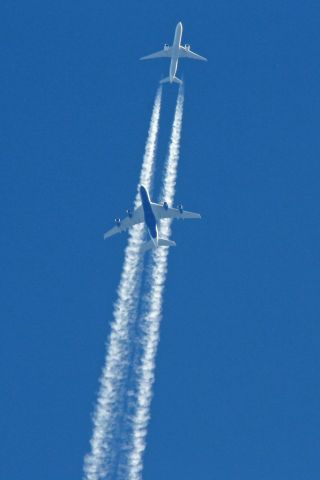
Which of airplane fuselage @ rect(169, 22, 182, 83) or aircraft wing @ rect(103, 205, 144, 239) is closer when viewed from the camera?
→ aircraft wing @ rect(103, 205, 144, 239)

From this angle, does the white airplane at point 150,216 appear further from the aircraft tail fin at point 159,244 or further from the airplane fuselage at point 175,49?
the airplane fuselage at point 175,49

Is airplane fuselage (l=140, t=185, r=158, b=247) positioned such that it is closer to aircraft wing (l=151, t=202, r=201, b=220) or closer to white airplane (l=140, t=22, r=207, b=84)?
aircraft wing (l=151, t=202, r=201, b=220)

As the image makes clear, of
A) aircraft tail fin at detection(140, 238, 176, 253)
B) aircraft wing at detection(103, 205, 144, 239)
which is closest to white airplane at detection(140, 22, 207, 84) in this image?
aircraft wing at detection(103, 205, 144, 239)

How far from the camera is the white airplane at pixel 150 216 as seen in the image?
125188 mm

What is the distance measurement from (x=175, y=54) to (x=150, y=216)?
90.9 ft

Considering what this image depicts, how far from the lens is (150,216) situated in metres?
126

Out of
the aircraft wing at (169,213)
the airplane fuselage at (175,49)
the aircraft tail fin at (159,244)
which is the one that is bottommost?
the aircraft tail fin at (159,244)

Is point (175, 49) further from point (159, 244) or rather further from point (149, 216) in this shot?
point (159, 244)

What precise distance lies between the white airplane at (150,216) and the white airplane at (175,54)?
63.3ft

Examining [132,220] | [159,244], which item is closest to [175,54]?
[132,220]

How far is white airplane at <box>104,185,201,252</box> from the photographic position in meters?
125

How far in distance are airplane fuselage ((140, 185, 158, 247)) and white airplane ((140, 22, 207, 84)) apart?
816 inches

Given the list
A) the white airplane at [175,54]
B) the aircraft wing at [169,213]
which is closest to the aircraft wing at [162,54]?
the white airplane at [175,54]

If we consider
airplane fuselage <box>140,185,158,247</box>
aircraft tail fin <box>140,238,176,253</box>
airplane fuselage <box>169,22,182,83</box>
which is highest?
airplane fuselage <box>169,22,182,83</box>
